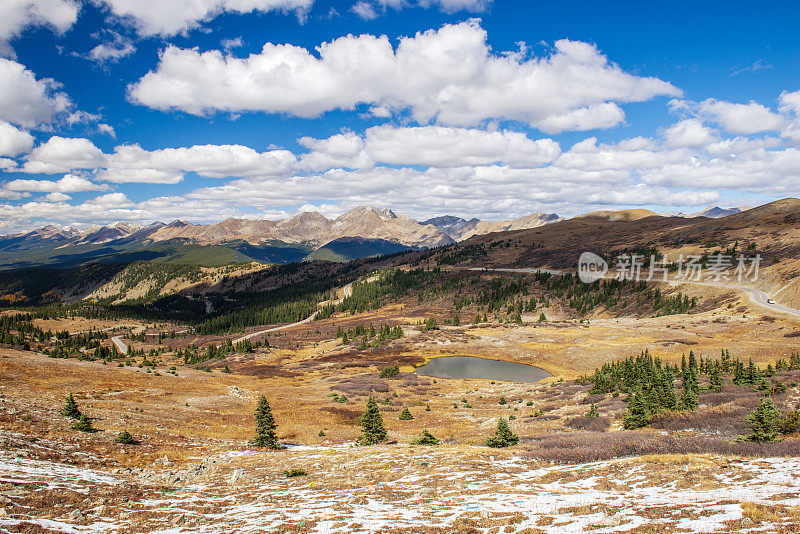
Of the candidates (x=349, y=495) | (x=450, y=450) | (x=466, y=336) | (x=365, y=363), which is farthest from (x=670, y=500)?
(x=466, y=336)

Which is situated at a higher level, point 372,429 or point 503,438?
point 503,438

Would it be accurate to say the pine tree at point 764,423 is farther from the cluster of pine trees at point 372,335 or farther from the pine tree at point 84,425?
the cluster of pine trees at point 372,335

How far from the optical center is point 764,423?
18.5 meters

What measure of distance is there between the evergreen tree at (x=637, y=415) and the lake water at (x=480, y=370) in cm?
4696

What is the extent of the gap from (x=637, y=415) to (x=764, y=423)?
31.7 ft

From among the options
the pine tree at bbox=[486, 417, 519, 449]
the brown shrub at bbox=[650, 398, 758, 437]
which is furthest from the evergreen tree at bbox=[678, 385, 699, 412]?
the pine tree at bbox=[486, 417, 519, 449]

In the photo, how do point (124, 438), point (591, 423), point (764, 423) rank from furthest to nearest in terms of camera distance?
point (591, 423) → point (124, 438) → point (764, 423)

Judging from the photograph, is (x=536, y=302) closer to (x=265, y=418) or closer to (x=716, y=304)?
(x=716, y=304)

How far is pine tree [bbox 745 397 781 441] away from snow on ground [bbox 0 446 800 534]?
3.54m

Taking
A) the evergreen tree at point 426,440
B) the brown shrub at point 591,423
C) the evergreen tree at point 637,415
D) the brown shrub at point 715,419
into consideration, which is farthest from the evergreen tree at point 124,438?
the brown shrub at point 715,419

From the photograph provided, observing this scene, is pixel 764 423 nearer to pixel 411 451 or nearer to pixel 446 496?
pixel 446 496

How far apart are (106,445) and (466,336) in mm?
92595

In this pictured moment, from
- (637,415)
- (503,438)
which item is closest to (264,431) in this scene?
(503,438)

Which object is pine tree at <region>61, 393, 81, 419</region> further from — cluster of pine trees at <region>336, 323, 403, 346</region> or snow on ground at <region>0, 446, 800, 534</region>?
cluster of pine trees at <region>336, 323, 403, 346</region>
